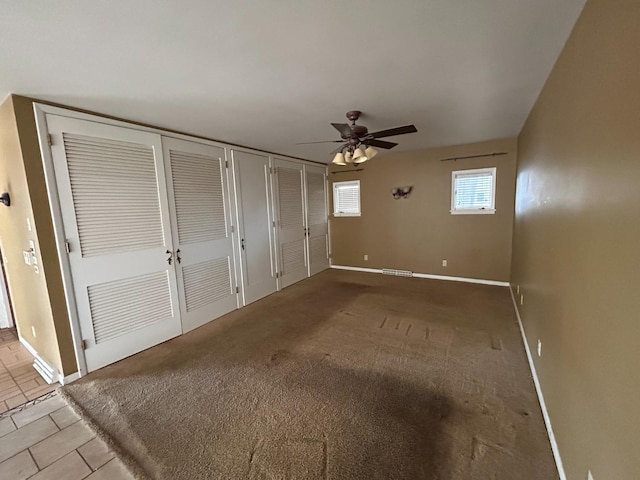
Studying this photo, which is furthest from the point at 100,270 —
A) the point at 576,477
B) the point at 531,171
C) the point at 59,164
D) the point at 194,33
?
the point at 531,171

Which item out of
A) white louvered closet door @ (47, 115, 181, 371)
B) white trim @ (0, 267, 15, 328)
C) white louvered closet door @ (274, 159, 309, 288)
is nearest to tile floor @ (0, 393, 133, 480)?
white louvered closet door @ (47, 115, 181, 371)

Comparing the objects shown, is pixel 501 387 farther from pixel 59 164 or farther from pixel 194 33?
pixel 59 164

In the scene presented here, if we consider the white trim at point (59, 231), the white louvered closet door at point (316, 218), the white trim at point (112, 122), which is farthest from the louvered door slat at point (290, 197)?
the white trim at point (59, 231)

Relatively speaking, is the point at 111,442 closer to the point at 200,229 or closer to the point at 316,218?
the point at 200,229

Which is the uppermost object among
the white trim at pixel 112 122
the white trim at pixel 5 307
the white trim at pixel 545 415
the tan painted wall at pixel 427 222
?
the white trim at pixel 112 122

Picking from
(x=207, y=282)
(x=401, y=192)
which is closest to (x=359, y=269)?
(x=401, y=192)

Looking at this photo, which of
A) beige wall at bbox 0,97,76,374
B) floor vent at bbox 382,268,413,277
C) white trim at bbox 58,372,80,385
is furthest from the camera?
floor vent at bbox 382,268,413,277

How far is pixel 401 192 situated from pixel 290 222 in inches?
87.8

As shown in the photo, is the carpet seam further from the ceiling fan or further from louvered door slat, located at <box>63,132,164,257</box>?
the ceiling fan

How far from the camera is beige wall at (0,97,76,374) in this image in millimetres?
2205

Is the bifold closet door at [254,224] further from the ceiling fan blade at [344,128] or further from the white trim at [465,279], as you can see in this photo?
the white trim at [465,279]

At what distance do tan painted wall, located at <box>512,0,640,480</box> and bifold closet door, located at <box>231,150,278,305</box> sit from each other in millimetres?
3521

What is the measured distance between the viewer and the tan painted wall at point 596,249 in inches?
35.8

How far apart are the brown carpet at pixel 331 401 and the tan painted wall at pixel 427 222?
1550 mm
